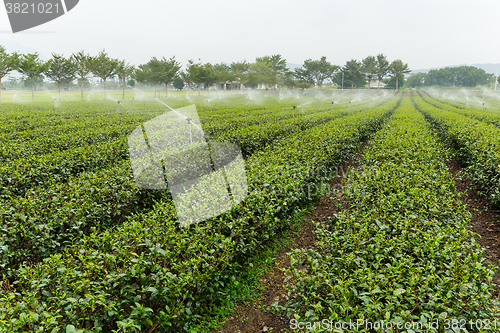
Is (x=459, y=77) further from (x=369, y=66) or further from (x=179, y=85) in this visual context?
(x=179, y=85)

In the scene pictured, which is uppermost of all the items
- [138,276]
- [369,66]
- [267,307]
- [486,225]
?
[369,66]

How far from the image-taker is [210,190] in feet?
11.4

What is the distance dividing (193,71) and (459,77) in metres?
107

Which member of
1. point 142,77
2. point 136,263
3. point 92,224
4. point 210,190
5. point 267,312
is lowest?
point 267,312

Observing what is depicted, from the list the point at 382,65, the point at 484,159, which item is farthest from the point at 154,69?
the point at 382,65

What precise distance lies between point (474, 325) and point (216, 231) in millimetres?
2133

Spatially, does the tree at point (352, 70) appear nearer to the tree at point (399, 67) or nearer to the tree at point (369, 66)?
the tree at point (369, 66)

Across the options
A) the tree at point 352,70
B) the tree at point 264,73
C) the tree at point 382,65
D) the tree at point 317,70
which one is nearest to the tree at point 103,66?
the tree at point 264,73

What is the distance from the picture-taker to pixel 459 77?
10519 cm

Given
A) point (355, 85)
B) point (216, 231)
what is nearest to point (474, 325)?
point (216, 231)

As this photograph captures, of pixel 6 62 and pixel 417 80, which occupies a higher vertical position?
pixel 417 80

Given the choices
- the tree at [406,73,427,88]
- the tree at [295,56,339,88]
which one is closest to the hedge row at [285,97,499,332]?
the tree at [295,56,339,88]

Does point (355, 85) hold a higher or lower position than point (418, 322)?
higher

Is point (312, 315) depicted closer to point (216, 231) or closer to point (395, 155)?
point (216, 231)
